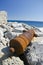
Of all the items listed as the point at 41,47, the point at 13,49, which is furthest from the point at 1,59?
the point at 41,47

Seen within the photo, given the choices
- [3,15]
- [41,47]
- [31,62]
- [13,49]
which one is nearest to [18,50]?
[13,49]

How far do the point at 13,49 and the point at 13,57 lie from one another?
0.21 metres

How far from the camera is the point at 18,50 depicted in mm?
3871

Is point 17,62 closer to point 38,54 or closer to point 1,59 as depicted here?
point 1,59

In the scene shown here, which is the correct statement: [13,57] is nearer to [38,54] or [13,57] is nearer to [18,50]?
[18,50]

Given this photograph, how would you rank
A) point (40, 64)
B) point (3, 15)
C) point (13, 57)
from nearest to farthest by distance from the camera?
point (40, 64) → point (13, 57) → point (3, 15)

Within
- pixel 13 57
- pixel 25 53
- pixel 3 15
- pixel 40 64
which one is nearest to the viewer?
pixel 40 64

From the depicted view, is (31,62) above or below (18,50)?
below

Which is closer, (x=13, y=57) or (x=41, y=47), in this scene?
(x=13, y=57)

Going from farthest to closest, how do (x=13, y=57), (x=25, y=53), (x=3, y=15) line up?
(x=3, y=15)
(x=25, y=53)
(x=13, y=57)

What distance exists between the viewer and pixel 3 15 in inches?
476

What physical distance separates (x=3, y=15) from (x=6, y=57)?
28.4ft

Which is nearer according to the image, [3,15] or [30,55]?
[30,55]

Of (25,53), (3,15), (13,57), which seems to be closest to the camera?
(13,57)
